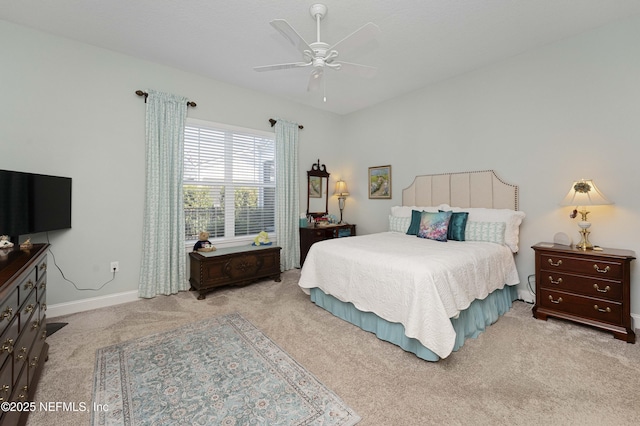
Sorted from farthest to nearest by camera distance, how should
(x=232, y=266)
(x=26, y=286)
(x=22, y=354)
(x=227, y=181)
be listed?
(x=227, y=181), (x=232, y=266), (x=26, y=286), (x=22, y=354)

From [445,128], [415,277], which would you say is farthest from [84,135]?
[445,128]

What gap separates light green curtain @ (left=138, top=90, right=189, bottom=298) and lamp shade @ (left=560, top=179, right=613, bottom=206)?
431 centimetres

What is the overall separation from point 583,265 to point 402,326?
5.94 feet

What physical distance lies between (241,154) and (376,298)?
296 cm

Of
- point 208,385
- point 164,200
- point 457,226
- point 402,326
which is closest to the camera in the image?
point 208,385

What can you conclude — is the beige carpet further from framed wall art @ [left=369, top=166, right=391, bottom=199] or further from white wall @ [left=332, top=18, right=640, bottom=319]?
framed wall art @ [left=369, top=166, right=391, bottom=199]

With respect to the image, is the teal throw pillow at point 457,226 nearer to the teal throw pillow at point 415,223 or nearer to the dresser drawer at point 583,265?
the teal throw pillow at point 415,223

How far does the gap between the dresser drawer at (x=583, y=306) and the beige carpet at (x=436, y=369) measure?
0.15 metres

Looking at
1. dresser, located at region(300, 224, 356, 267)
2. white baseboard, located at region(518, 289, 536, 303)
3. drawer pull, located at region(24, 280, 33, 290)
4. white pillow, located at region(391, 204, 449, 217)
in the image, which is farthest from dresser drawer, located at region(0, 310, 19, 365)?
white baseboard, located at region(518, 289, 536, 303)

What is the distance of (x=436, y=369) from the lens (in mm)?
1944

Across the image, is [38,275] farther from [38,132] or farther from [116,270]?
[38,132]

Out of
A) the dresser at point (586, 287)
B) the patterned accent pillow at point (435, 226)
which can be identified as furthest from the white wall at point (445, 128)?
the patterned accent pillow at point (435, 226)

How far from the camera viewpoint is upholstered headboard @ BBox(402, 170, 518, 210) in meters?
3.36

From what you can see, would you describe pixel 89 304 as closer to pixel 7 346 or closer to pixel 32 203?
pixel 32 203
